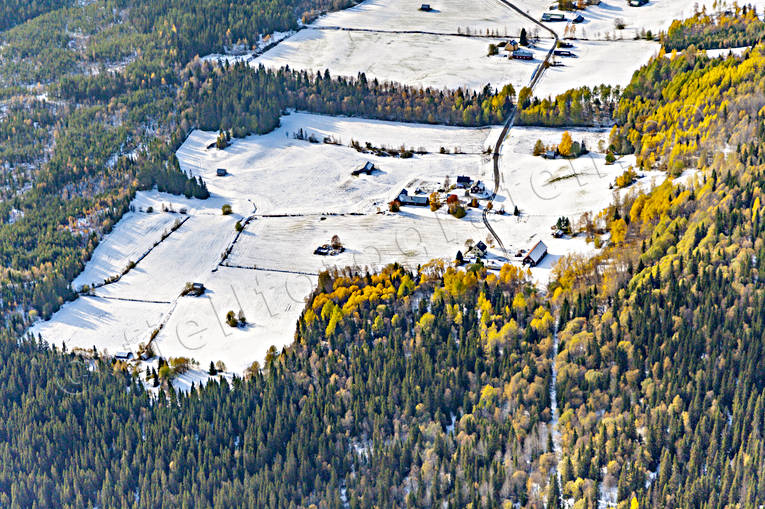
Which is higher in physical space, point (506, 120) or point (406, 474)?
point (506, 120)

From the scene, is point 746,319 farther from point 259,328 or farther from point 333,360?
point 259,328

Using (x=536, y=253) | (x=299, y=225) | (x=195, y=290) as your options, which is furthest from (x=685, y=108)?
(x=195, y=290)

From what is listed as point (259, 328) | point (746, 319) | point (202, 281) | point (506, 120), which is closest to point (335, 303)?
point (259, 328)

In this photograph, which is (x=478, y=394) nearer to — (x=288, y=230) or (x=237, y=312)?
(x=237, y=312)

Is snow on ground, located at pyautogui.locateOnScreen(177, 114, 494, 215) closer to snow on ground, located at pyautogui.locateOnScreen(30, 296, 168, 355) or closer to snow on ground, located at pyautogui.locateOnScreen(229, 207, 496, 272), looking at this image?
snow on ground, located at pyautogui.locateOnScreen(229, 207, 496, 272)

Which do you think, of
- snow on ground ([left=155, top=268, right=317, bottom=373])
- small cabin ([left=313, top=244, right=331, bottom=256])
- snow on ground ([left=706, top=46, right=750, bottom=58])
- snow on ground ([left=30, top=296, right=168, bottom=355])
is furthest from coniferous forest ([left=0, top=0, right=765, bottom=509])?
snow on ground ([left=706, top=46, right=750, bottom=58])

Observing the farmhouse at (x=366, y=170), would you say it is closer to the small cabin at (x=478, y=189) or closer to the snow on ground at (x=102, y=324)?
the small cabin at (x=478, y=189)
